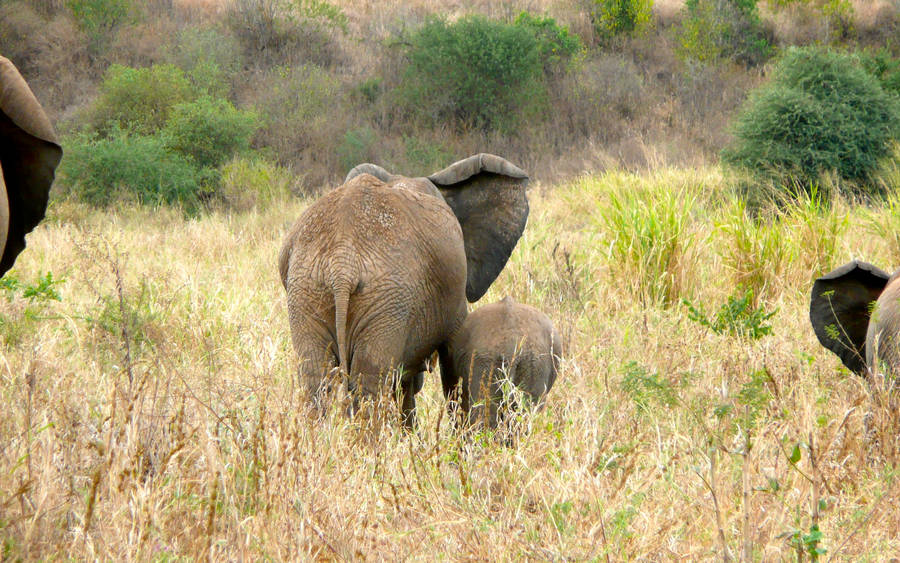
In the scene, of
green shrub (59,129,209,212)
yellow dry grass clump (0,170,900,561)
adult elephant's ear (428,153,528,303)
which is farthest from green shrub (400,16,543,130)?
adult elephant's ear (428,153,528,303)

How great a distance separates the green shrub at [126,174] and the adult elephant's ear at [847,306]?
1347cm

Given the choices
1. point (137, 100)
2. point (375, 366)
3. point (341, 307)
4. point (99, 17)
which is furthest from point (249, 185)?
point (341, 307)

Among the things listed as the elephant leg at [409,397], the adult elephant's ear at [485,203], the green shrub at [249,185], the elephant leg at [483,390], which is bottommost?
the green shrub at [249,185]

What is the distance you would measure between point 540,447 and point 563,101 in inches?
968

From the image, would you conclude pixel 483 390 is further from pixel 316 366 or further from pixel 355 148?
pixel 355 148

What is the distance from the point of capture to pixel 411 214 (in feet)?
12.9

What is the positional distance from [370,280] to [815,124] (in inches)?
477

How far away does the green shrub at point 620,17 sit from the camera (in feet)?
99.6

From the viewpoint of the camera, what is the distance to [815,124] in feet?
46.8

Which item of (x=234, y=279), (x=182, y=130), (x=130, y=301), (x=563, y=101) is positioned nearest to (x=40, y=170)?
(x=130, y=301)

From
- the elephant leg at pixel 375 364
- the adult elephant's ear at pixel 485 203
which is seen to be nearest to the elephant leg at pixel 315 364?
the elephant leg at pixel 375 364

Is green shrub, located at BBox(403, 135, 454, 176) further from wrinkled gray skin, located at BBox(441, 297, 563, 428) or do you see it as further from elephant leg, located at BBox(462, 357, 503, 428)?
elephant leg, located at BBox(462, 357, 503, 428)

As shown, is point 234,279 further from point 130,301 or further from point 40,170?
point 40,170

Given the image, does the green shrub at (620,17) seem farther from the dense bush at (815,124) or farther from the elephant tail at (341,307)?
the elephant tail at (341,307)
